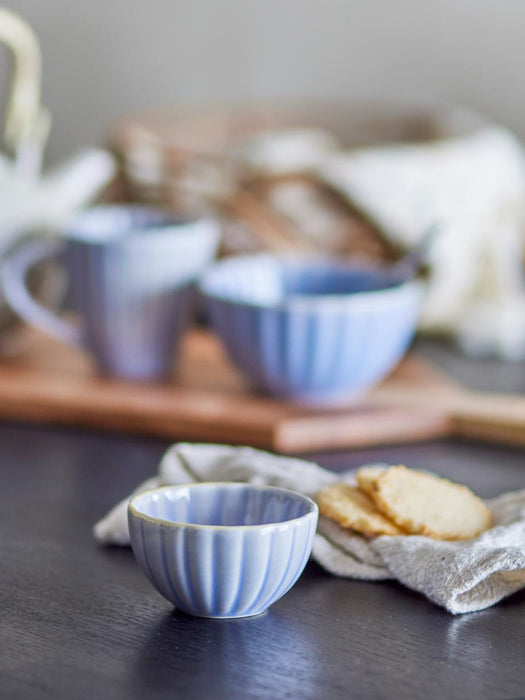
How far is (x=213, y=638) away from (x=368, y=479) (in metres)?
0.16

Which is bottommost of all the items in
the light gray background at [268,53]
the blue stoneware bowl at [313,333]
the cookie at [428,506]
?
the cookie at [428,506]

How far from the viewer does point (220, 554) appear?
1.75ft

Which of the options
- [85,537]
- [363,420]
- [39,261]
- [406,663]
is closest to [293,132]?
[39,261]

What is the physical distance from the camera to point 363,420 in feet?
3.14

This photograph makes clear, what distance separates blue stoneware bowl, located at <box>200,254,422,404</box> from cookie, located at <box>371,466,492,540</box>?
0.29 m

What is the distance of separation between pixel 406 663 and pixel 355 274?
588mm

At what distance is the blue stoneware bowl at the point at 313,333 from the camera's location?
3.14 ft

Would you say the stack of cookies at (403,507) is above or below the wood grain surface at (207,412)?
above

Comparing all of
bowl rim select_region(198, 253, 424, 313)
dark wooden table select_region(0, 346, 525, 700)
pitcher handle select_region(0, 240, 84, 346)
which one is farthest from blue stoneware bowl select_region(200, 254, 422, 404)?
dark wooden table select_region(0, 346, 525, 700)

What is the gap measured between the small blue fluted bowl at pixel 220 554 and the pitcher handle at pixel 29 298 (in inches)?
20.4

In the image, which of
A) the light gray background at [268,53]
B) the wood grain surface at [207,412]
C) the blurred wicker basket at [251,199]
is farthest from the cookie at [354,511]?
the light gray background at [268,53]

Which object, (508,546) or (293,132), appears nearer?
(508,546)

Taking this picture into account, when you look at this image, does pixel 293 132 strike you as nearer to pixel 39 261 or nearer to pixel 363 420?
pixel 39 261

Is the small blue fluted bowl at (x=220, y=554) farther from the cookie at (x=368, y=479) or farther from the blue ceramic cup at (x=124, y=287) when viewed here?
the blue ceramic cup at (x=124, y=287)
